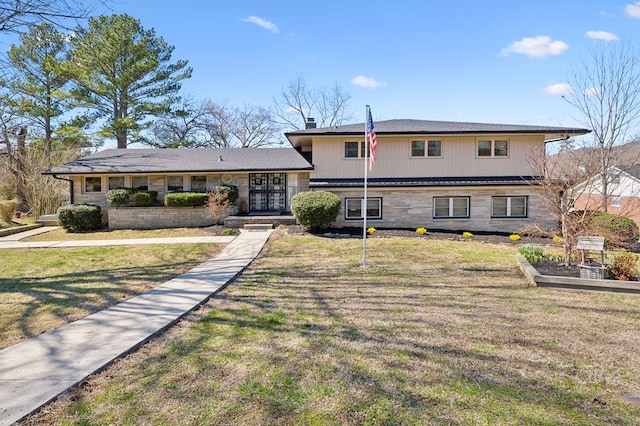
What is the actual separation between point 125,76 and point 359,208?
19499 mm

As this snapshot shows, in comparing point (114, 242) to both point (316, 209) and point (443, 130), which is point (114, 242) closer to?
point (316, 209)

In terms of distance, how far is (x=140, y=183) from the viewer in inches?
677

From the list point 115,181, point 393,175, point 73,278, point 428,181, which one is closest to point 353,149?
point 393,175

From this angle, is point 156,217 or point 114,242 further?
point 156,217

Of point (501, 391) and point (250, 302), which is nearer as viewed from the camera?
point (501, 391)

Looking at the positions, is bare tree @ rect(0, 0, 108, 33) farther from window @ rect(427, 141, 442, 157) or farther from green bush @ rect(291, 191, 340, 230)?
window @ rect(427, 141, 442, 157)

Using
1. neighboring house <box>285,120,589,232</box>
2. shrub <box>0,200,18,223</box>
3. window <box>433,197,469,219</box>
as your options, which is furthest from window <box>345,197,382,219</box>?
shrub <box>0,200,18,223</box>

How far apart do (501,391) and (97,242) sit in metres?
13.4

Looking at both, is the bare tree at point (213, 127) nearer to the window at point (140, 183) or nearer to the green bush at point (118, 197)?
the window at point (140, 183)

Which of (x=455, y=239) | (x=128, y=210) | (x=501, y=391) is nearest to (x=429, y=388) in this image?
(x=501, y=391)

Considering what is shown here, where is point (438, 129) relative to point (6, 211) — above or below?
above

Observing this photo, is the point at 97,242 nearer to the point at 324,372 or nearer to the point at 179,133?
the point at 324,372

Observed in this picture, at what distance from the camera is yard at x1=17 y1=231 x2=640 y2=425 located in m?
2.77

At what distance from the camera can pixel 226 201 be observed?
15.5m
